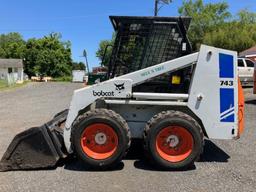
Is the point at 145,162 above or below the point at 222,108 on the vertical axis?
below

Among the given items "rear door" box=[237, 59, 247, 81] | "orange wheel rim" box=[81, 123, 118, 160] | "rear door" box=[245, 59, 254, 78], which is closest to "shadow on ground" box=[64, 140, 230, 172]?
"orange wheel rim" box=[81, 123, 118, 160]

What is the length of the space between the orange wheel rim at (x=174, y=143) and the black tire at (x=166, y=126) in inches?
1.8

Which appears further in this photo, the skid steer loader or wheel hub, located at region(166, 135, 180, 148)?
wheel hub, located at region(166, 135, 180, 148)

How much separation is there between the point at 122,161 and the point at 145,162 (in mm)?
407

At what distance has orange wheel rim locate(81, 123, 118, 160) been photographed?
7160mm

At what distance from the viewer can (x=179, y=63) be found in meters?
7.34

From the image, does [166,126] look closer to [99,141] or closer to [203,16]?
[99,141]

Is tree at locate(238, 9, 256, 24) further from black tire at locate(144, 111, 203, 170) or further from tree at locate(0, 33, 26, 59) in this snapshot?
black tire at locate(144, 111, 203, 170)

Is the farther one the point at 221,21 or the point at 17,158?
the point at 221,21

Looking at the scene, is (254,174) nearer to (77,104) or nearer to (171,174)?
(171,174)

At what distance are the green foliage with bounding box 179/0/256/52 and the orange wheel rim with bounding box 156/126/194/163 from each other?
45172 mm

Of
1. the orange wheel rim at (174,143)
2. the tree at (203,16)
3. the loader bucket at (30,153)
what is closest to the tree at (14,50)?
the tree at (203,16)

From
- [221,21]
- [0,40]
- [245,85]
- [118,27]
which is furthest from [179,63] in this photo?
[0,40]

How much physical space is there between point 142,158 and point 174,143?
0.89 meters
